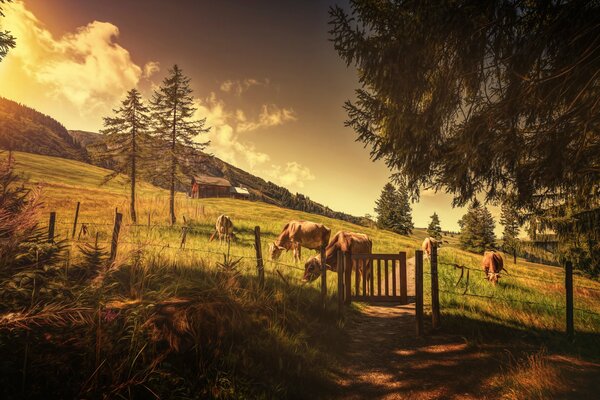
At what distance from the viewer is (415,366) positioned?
565 centimetres

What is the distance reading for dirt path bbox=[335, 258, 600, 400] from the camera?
4.68 meters

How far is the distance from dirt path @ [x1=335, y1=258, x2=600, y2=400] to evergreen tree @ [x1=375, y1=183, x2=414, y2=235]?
184ft

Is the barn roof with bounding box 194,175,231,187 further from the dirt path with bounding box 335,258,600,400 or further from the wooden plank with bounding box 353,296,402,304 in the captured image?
the dirt path with bounding box 335,258,600,400

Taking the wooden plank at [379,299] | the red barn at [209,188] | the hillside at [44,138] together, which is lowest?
the wooden plank at [379,299]

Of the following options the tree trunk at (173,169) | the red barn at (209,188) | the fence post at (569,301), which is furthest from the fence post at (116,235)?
→ the red barn at (209,188)

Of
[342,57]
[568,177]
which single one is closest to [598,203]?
[568,177]

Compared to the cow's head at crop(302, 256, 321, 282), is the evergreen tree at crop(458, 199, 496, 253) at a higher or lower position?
higher

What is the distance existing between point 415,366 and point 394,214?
58.9 metres

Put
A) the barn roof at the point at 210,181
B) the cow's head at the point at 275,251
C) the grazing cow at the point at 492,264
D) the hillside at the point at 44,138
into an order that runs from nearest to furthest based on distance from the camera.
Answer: the grazing cow at the point at 492,264, the cow's head at the point at 275,251, the barn roof at the point at 210,181, the hillside at the point at 44,138

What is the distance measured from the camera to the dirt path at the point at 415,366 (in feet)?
15.3

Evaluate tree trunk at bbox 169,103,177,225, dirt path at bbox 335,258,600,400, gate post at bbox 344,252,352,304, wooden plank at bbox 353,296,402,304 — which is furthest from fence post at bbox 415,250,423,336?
tree trunk at bbox 169,103,177,225

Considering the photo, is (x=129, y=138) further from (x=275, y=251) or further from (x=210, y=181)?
(x=210, y=181)

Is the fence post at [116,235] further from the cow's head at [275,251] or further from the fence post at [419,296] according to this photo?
the cow's head at [275,251]

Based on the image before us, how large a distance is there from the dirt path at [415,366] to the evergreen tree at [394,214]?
56.2 metres
